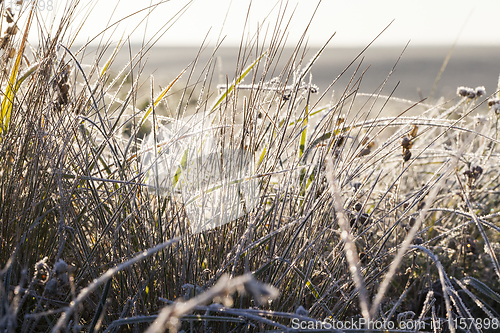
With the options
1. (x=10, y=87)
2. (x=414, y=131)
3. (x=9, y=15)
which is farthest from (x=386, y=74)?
(x=10, y=87)

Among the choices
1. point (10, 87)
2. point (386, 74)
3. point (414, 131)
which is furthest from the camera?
point (386, 74)

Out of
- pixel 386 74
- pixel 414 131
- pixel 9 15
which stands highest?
pixel 386 74

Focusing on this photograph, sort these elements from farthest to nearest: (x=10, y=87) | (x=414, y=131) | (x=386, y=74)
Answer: (x=386, y=74)
(x=414, y=131)
(x=10, y=87)

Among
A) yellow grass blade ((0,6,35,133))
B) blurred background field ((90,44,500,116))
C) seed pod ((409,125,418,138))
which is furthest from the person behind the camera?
blurred background field ((90,44,500,116))

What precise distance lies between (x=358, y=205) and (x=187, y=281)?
2.40ft

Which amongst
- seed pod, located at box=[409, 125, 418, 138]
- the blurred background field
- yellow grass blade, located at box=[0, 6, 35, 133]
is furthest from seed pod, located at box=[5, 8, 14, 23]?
seed pod, located at box=[409, 125, 418, 138]

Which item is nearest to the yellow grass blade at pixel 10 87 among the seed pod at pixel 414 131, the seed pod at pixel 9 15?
the seed pod at pixel 9 15

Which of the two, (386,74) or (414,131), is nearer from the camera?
(414,131)

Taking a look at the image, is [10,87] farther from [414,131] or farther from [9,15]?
[414,131]

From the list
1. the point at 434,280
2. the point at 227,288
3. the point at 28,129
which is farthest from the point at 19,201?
the point at 434,280

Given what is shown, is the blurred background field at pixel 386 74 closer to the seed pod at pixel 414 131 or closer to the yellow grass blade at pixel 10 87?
the seed pod at pixel 414 131

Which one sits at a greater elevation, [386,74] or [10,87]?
[386,74]

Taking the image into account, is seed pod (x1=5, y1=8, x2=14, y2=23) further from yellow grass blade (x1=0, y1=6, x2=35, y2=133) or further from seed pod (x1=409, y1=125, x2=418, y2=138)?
seed pod (x1=409, y1=125, x2=418, y2=138)

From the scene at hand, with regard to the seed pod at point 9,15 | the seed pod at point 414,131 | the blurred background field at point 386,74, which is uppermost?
the blurred background field at point 386,74
